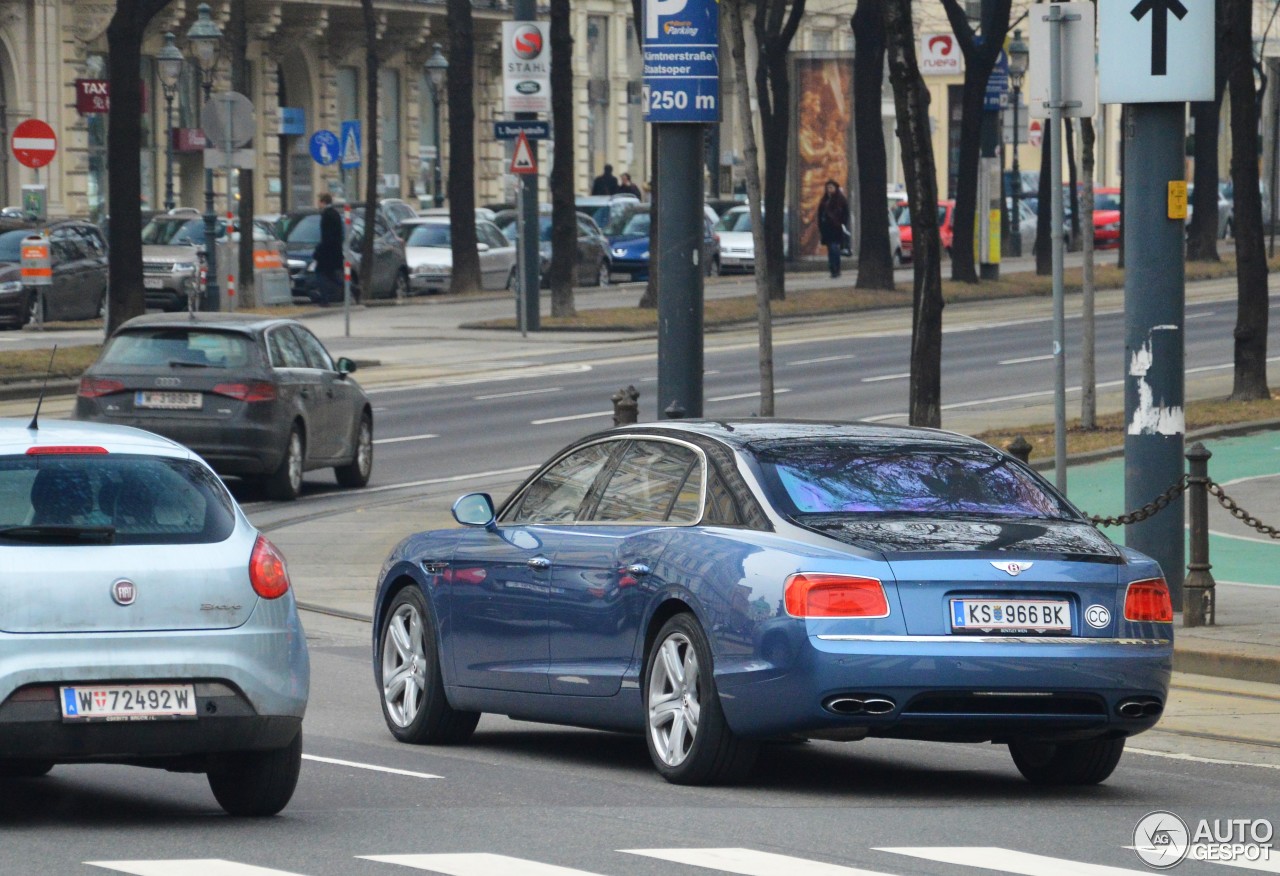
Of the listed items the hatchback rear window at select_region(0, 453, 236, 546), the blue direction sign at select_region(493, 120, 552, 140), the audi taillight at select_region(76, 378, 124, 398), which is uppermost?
the blue direction sign at select_region(493, 120, 552, 140)

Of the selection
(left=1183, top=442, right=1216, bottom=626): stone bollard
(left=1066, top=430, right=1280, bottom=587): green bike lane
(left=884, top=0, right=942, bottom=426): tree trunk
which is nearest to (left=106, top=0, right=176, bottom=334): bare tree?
(left=884, top=0, right=942, bottom=426): tree trunk

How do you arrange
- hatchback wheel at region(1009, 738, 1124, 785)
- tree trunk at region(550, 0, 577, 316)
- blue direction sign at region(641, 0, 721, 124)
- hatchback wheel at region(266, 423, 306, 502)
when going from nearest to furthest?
hatchback wheel at region(1009, 738, 1124, 785)
blue direction sign at region(641, 0, 721, 124)
hatchback wheel at region(266, 423, 306, 502)
tree trunk at region(550, 0, 577, 316)

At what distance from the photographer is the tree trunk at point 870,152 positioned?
47781 millimetres

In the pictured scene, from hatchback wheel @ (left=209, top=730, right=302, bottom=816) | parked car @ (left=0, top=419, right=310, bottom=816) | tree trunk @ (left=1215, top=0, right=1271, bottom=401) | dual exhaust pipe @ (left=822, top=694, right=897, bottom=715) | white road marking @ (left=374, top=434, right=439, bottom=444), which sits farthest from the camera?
white road marking @ (left=374, top=434, right=439, bottom=444)

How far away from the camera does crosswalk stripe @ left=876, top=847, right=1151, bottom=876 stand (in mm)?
7637

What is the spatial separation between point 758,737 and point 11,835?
2.51 metres

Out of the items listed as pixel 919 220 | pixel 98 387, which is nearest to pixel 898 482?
pixel 98 387

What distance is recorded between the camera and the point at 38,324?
130 ft

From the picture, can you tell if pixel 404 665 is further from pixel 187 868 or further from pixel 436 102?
pixel 436 102

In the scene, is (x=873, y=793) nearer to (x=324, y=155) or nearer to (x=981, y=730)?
(x=981, y=730)

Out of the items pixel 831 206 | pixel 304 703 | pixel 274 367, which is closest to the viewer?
pixel 304 703

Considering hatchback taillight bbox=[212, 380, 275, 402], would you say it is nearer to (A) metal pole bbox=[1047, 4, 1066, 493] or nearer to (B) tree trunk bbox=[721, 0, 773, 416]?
(B) tree trunk bbox=[721, 0, 773, 416]

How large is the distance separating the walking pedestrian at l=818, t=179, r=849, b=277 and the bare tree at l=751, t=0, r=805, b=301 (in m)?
2.28

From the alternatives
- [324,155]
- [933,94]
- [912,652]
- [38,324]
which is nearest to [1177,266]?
[912,652]
